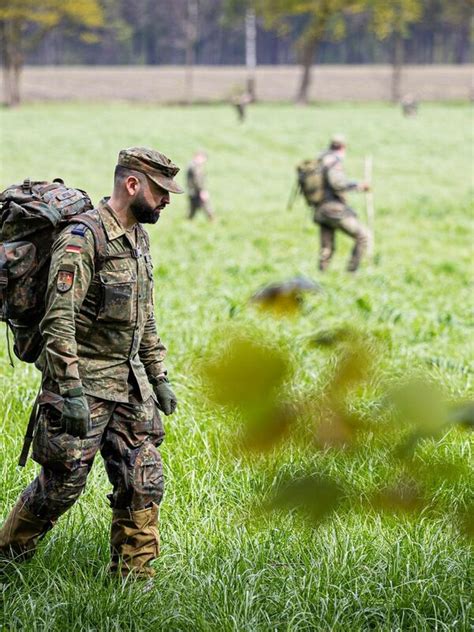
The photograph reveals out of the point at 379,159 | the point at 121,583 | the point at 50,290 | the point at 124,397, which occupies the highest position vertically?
the point at 50,290

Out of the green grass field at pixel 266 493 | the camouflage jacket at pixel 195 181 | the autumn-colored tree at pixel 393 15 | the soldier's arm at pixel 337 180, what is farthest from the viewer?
the autumn-colored tree at pixel 393 15

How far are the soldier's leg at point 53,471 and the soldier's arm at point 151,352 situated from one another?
428 mm

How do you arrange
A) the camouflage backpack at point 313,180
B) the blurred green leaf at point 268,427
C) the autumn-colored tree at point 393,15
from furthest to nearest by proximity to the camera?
1. the autumn-colored tree at point 393,15
2. the camouflage backpack at point 313,180
3. the blurred green leaf at point 268,427

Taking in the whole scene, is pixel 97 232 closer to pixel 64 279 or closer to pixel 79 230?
pixel 79 230

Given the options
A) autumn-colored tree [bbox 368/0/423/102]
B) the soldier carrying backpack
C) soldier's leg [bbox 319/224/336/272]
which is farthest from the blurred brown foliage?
autumn-colored tree [bbox 368/0/423/102]

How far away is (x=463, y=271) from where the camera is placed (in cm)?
1583

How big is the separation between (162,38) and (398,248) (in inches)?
4244

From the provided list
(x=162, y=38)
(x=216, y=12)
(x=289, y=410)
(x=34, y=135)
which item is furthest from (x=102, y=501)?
(x=162, y=38)

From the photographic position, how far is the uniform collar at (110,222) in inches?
158

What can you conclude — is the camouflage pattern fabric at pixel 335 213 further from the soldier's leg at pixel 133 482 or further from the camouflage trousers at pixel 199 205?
the soldier's leg at pixel 133 482

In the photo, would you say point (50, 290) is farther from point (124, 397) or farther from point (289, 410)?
point (289, 410)

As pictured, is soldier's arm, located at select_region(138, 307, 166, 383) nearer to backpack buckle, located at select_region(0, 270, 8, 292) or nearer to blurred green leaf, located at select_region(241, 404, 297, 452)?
backpack buckle, located at select_region(0, 270, 8, 292)

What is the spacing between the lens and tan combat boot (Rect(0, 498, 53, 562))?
13.7ft

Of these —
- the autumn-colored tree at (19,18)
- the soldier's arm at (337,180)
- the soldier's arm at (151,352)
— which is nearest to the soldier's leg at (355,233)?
the soldier's arm at (337,180)
